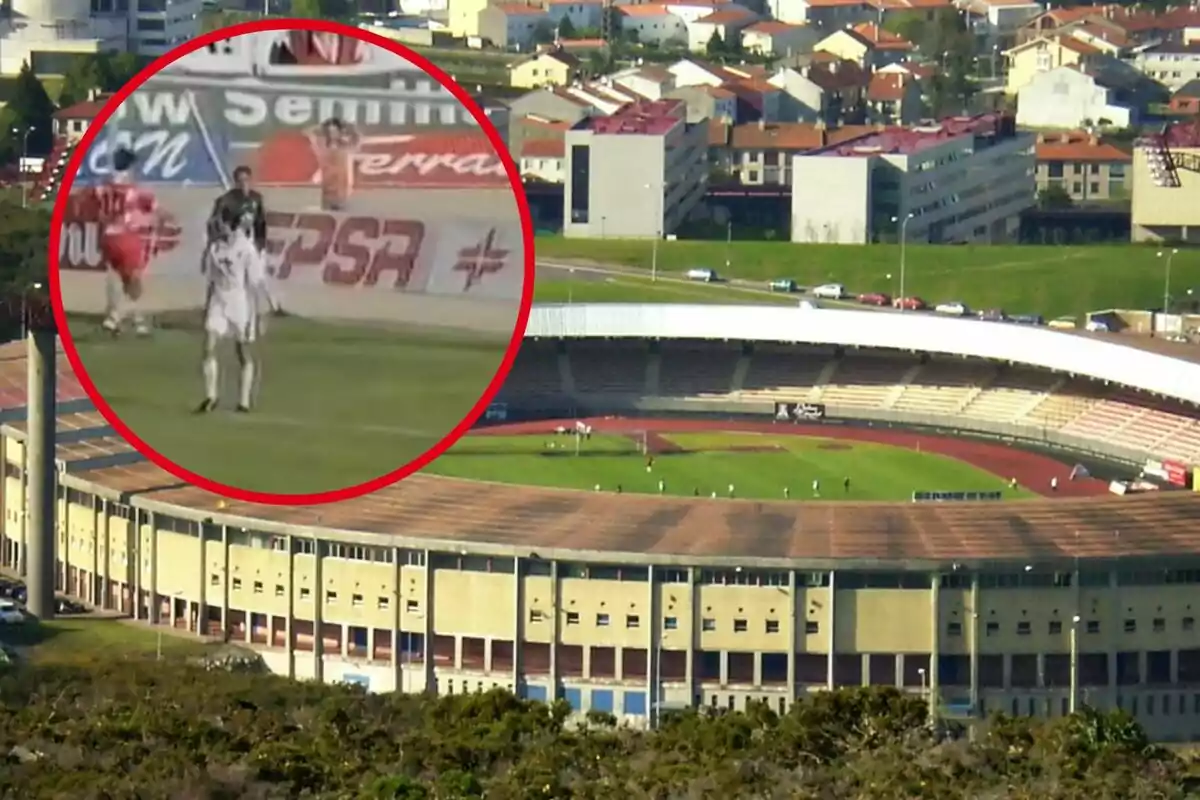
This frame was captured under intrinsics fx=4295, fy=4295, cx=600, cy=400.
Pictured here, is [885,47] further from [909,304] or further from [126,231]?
[126,231]

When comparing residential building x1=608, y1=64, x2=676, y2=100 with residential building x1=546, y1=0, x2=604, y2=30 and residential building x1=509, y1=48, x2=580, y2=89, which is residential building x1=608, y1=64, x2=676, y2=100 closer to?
residential building x1=509, y1=48, x2=580, y2=89

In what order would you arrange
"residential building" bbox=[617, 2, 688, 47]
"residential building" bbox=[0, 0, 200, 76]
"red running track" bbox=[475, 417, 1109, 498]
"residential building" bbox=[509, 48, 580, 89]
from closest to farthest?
1. "red running track" bbox=[475, 417, 1109, 498]
2. "residential building" bbox=[0, 0, 200, 76]
3. "residential building" bbox=[509, 48, 580, 89]
4. "residential building" bbox=[617, 2, 688, 47]

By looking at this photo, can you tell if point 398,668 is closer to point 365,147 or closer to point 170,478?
point 170,478

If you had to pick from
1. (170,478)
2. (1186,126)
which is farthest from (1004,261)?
(170,478)

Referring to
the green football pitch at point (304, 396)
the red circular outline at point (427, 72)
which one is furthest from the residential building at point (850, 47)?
the red circular outline at point (427, 72)

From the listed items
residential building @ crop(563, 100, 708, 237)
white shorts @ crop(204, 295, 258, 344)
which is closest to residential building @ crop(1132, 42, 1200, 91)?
residential building @ crop(563, 100, 708, 237)

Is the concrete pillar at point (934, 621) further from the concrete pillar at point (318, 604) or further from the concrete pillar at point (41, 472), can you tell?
the concrete pillar at point (41, 472)

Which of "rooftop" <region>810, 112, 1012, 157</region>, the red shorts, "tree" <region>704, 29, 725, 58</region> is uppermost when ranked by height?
"tree" <region>704, 29, 725, 58</region>
